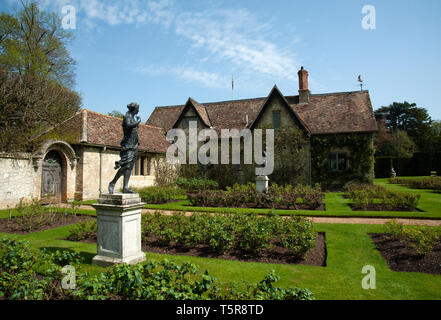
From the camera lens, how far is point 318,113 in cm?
2431

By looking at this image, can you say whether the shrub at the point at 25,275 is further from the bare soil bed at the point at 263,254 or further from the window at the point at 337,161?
the window at the point at 337,161

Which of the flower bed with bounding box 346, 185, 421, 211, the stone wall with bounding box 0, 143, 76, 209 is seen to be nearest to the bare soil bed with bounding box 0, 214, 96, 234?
the stone wall with bounding box 0, 143, 76, 209

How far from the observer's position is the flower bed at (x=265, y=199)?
14.1 m

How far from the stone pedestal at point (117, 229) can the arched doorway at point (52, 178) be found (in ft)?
36.5

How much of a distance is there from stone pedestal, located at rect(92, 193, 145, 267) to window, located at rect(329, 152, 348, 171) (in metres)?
19.8

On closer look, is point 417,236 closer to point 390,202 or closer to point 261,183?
point 390,202

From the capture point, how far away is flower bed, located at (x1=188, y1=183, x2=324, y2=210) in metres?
14.1

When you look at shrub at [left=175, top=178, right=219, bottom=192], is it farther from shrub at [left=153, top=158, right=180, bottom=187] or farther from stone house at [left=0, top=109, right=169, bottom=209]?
stone house at [left=0, top=109, right=169, bottom=209]

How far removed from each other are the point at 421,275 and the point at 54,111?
22.3 metres

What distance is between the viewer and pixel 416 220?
35.4 ft

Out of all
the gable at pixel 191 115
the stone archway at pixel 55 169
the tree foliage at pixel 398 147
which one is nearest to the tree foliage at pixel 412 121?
the tree foliage at pixel 398 147
